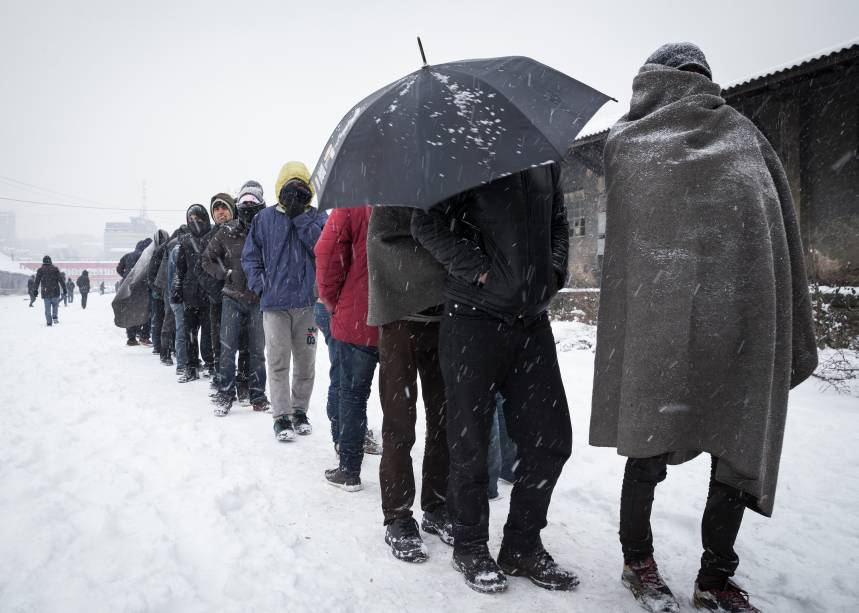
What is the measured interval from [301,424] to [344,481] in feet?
4.68

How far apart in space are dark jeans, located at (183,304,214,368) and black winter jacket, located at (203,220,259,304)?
1.69 meters

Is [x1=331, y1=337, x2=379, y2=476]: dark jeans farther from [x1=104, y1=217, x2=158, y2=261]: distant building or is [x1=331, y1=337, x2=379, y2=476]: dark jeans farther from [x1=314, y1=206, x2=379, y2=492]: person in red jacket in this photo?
[x1=104, y1=217, x2=158, y2=261]: distant building

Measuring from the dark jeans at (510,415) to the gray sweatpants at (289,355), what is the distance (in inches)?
103

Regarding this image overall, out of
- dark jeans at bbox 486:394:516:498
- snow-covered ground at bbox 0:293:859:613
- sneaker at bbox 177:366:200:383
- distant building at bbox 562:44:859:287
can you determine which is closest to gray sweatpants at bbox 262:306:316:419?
snow-covered ground at bbox 0:293:859:613

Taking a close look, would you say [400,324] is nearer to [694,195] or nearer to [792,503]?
[694,195]

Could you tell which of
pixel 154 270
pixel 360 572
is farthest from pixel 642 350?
pixel 154 270

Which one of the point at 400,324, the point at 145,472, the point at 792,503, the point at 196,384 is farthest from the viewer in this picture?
the point at 196,384

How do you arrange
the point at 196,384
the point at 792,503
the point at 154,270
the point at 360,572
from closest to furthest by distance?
the point at 360,572
the point at 792,503
the point at 196,384
the point at 154,270

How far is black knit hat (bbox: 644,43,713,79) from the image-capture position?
81.9 inches

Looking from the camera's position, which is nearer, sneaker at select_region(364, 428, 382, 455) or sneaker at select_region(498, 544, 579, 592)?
sneaker at select_region(498, 544, 579, 592)

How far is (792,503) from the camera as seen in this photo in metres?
2.93

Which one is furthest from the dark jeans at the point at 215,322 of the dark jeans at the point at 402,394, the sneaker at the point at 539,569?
the sneaker at the point at 539,569

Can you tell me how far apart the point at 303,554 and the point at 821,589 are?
2.35 metres

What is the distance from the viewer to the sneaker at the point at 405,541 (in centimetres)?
241
